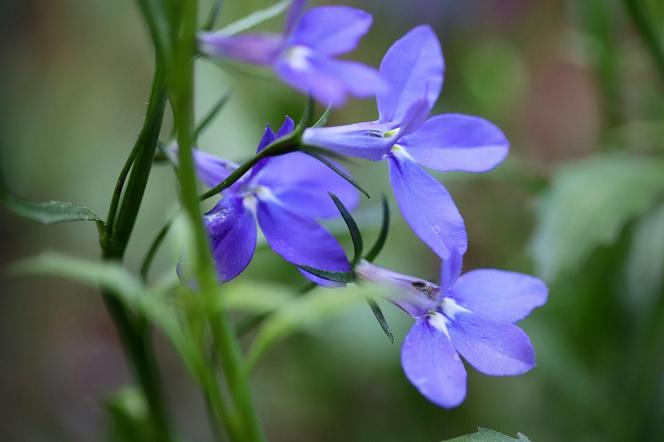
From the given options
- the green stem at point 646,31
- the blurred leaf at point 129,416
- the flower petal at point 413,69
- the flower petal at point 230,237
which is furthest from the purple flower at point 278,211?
the green stem at point 646,31

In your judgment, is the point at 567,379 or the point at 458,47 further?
the point at 458,47

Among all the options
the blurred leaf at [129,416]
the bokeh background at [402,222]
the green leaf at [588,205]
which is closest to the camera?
the blurred leaf at [129,416]

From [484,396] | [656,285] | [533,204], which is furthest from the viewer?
[484,396]

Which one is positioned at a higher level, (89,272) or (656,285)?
(89,272)

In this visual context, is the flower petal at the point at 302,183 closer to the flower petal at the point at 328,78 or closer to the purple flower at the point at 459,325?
the purple flower at the point at 459,325

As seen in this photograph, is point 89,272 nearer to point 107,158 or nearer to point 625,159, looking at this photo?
point 625,159

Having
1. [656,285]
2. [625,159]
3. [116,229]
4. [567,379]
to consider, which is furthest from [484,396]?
[116,229]
